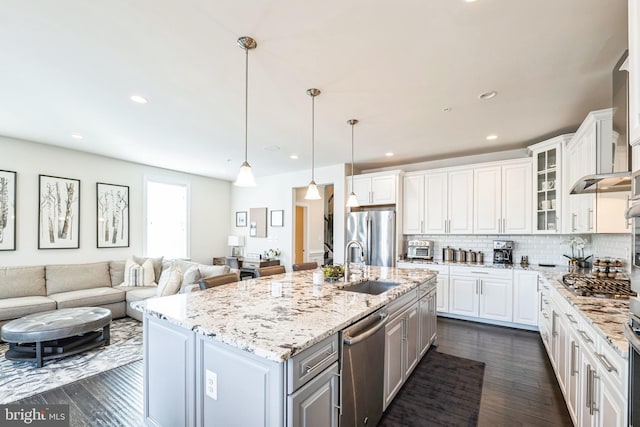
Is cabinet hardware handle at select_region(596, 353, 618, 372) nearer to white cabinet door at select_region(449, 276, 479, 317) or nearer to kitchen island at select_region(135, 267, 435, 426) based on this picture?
kitchen island at select_region(135, 267, 435, 426)

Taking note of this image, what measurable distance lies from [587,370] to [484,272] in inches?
107

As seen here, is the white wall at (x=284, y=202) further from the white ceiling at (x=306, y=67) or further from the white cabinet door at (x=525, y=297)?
the white cabinet door at (x=525, y=297)

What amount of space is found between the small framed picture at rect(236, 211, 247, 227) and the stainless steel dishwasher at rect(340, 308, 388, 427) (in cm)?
575

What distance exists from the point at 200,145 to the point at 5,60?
90.2 inches

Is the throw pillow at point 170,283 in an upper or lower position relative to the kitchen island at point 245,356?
lower

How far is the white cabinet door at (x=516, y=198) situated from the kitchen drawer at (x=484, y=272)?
2.06 feet

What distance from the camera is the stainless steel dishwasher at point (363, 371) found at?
154 cm

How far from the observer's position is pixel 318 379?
4.43 feet

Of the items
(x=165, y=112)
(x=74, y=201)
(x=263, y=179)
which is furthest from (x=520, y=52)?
(x=74, y=201)

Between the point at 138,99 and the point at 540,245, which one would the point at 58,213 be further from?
Result: the point at 540,245

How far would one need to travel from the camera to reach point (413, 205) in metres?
5.08

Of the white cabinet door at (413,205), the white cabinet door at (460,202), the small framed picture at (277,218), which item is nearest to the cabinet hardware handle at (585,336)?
the white cabinet door at (460,202)

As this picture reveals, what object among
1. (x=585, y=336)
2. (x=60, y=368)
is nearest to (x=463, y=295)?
(x=585, y=336)

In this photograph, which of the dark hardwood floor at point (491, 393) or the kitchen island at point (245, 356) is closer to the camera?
the kitchen island at point (245, 356)
